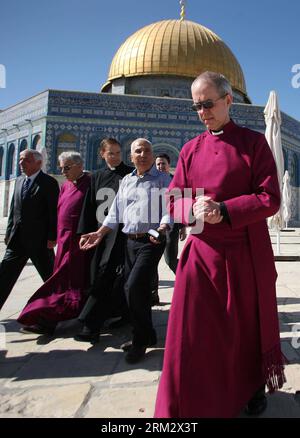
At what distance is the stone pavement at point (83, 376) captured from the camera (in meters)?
Answer: 1.75

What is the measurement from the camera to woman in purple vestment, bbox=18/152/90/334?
2918 mm

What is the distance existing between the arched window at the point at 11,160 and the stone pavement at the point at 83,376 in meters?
23.8

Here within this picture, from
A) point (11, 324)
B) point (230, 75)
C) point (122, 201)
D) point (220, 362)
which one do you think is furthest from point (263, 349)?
point (230, 75)

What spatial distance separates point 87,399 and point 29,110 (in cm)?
2470

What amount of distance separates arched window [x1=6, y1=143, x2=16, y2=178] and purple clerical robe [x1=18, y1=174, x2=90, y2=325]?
23599 millimetres

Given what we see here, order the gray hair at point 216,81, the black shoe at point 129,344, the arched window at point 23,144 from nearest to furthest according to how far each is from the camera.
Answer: the gray hair at point 216,81, the black shoe at point 129,344, the arched window at point 23,144

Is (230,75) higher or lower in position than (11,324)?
higher

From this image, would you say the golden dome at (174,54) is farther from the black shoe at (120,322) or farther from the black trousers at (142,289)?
the black trousers at (142,289)

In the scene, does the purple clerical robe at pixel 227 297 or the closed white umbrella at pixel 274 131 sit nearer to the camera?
the purple clerical robe at pixel 227 297

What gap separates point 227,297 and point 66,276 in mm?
1869

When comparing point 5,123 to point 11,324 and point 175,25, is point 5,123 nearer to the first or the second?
point 175,25

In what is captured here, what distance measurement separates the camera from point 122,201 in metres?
2.77
